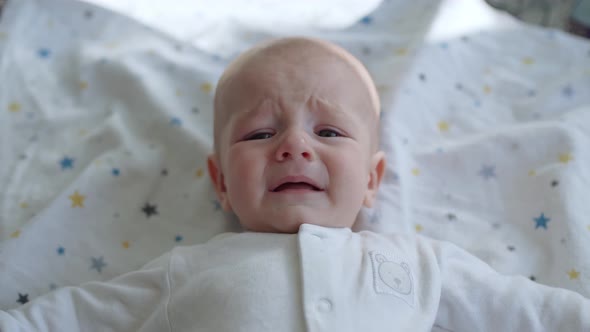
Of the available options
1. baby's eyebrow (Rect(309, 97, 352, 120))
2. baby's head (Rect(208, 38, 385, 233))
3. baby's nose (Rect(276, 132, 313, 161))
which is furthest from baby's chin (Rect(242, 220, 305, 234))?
baby's eyebrow (Rect(309, 97, 352, 120))

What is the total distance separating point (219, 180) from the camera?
1.19 meters

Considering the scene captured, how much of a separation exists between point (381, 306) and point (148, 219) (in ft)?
2.11

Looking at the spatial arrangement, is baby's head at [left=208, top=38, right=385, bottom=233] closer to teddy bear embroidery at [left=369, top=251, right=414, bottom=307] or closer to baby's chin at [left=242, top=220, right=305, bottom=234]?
baby's chin at [left=242, top=220, right=305, bottom=234]

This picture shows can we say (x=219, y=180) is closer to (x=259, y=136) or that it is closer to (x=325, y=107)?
(x=259, y=136)

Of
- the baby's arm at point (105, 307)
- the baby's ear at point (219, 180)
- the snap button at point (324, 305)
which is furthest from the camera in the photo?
the baby's ear at point (219, 180)

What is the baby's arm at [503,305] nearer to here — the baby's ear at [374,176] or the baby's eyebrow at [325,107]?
the baby's ear at [374,176]

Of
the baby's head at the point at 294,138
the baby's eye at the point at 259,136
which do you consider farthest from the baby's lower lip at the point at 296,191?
the baby's eye at the point at 259,136

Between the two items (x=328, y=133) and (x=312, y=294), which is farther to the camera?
(x=328, y=133)

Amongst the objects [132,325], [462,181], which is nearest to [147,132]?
[132,325]

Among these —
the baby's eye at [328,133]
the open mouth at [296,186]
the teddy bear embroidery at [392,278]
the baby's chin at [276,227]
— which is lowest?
the teddy bear embroidery at [392,278]

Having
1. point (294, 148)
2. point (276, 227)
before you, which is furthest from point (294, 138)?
point (276, 227)

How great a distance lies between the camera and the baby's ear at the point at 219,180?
117 cm

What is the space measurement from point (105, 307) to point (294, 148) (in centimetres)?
46

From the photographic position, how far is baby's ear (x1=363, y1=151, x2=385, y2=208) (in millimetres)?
1170
